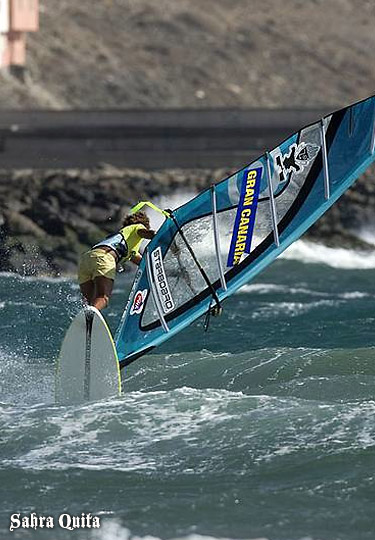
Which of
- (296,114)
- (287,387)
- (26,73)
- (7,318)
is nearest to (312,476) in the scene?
(287,387)

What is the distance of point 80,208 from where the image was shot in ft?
87.4

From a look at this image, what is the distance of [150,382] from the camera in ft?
44.8

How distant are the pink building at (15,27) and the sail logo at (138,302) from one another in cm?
2865

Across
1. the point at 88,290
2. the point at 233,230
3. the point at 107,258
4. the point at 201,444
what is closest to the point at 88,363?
the point at 88,290

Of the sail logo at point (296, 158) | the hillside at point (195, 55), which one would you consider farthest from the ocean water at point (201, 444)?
the hillside at point (195, 55)

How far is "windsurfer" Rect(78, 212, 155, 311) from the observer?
42.7 feet

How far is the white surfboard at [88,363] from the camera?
12.5m

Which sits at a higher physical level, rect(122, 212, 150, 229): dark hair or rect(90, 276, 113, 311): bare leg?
rect(122, 212, 150, 229): dark hair

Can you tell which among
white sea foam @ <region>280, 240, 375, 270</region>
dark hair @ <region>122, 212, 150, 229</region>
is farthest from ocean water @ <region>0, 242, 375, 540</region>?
white sea foam @ <region>280, 240, 375, 270</region>

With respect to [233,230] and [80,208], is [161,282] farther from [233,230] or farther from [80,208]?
[80,208]

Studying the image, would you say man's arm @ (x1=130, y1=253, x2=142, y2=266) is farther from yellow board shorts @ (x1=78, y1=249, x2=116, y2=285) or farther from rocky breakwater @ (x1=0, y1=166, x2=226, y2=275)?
rocky breakwater @ (x1=0, y1=166, x2=226, y2=275)

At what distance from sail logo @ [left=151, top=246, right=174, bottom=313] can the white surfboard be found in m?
0.92

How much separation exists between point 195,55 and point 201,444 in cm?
3560

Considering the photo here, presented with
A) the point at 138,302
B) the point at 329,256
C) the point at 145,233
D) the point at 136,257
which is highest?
the point at 329,256
